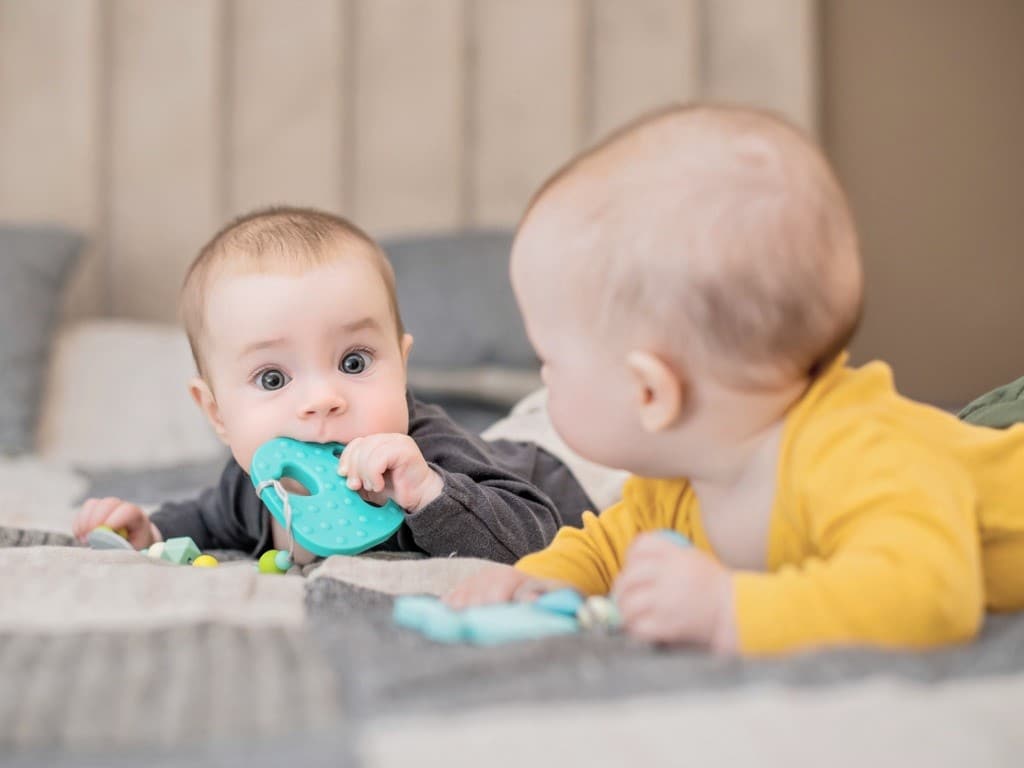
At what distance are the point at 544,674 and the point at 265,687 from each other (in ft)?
0.47

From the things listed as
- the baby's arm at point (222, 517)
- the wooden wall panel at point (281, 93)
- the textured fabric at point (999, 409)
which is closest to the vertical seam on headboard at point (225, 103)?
the wooden wall panel at point (281, 93)

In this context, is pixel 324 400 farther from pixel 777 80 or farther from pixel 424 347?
pixel 777 80

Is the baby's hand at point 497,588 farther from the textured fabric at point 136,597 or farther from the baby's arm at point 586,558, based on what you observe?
the textured fabric at point 136,597

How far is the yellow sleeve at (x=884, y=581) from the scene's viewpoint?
24.9 inches

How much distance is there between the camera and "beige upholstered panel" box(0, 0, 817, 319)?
258cm

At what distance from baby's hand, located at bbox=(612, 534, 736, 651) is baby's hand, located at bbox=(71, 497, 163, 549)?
2.34 ft

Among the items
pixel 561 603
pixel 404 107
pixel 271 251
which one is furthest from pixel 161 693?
pixel 404 107

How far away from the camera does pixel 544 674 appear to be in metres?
0.58

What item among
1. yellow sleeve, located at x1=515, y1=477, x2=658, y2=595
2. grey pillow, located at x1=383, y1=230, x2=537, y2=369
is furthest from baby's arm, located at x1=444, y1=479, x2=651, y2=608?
grey pillow, located at x1=383, y1=230, x2=537, y2=369

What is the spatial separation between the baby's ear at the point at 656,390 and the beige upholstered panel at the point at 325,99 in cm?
195

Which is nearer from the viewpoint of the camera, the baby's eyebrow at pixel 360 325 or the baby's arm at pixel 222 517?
the baby's eyebrow at pixel 360 325

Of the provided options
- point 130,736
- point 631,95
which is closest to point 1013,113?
point 631,95

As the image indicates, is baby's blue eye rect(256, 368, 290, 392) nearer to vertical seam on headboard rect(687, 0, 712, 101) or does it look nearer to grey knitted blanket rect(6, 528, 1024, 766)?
grey knitted blanket rect(6, 528, 1024, 766)

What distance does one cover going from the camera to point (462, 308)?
2.07 meters
